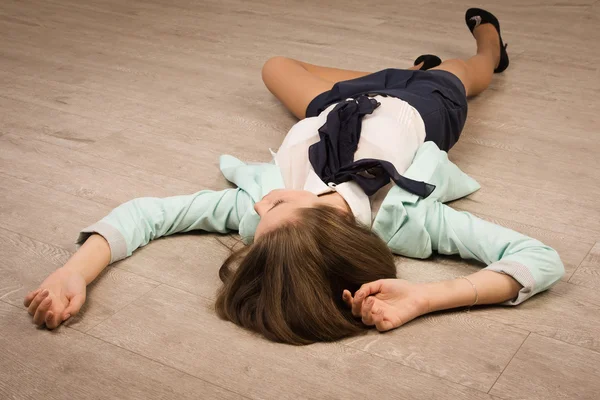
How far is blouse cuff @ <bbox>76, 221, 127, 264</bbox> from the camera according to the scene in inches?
55.8

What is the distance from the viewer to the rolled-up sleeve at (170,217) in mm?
1449

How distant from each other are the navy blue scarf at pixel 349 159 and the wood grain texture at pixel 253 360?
382 mm

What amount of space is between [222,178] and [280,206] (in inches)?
19.5

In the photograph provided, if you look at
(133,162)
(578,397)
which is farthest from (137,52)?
(578,397)

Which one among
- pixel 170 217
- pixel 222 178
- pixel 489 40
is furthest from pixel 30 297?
pixel 489 40

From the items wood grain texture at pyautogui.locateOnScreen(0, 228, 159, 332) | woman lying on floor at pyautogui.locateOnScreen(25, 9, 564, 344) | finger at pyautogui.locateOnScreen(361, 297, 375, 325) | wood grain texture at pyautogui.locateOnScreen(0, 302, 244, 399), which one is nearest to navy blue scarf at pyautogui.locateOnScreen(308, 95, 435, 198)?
woman lying on floor at pyautogui.locateOnScreen(25, 9, 564, 344)

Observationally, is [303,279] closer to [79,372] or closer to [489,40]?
[79,372]

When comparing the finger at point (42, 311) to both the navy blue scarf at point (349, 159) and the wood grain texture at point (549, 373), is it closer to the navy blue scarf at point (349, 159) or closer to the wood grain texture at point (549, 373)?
the navy blue scarf at point (349, 159)

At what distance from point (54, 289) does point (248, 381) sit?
38 cm

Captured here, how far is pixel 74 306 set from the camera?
49.8 inches

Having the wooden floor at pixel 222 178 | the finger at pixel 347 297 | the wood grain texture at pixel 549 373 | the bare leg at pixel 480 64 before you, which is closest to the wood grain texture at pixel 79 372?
the wooden floor at pixel 222 178

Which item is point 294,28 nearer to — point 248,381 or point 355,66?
point 355,66

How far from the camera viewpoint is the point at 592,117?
7.14 feet

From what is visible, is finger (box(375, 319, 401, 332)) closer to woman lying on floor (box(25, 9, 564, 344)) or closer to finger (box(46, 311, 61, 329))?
woman lying on floor (box(25, 9, 564, 344))
